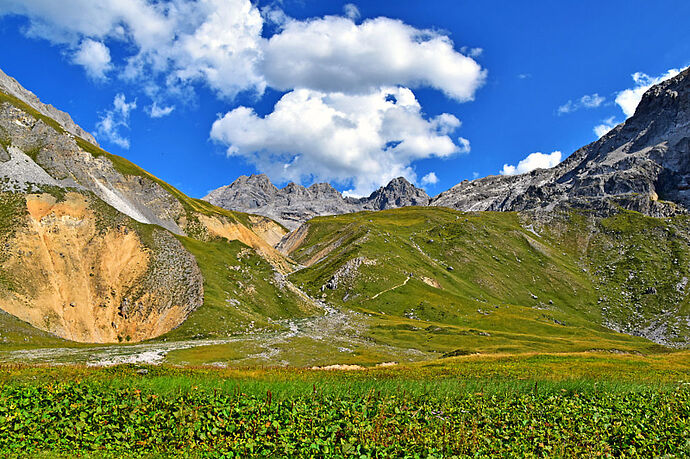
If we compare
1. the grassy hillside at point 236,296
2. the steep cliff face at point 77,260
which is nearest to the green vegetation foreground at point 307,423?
the steep cliff face at point 77,260

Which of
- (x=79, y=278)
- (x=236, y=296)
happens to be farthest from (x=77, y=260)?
(x=236, y=296)

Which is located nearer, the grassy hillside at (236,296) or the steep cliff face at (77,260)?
the steep cliff face at (77,260)

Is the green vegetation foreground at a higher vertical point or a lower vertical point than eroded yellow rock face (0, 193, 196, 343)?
lower

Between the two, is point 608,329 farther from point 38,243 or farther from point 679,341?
point 38,243

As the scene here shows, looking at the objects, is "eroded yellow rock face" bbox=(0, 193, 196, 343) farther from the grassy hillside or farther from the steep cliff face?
the grassy hillside

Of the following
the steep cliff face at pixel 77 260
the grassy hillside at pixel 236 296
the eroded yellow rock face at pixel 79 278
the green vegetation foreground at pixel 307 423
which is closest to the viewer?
the green vegetation foreground at pixel 307 423

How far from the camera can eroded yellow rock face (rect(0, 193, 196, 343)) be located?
9088 centimetres

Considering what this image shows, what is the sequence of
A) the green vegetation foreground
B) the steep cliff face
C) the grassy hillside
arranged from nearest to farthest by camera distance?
the green vegetation foreground
the steep cliff face
the grassy hillside

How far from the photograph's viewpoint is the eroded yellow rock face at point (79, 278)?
298 ft

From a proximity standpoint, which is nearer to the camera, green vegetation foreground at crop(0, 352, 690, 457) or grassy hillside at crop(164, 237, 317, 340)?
green vegetation foreground at crop(0, 352, 690, 457)

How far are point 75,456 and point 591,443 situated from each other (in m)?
23.3

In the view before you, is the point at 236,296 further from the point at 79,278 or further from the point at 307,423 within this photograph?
the point at 307,423

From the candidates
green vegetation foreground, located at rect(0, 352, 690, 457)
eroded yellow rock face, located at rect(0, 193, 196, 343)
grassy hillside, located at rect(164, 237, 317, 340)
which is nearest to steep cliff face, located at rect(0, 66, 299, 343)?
eroded yellow rock face, located at rect(0, 193, 196, 343)

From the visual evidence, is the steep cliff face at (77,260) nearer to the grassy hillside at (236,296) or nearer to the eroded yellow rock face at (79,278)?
the eroded yellow rock face at (79,278)
